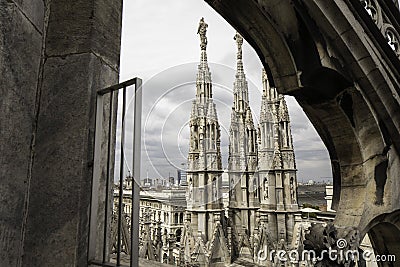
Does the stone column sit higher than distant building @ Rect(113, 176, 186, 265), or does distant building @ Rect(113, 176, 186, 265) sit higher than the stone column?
the stone column

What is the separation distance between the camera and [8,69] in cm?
111

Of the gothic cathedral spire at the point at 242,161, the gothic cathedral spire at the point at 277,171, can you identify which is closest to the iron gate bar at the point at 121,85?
the gothic cathedral spire at the point at 277,171

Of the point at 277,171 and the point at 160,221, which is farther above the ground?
the point at 277,171

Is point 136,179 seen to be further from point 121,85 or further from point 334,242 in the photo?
point 334,242

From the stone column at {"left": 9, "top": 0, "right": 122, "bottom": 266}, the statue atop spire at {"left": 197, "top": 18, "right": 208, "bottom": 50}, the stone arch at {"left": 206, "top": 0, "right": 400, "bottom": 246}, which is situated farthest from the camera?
the statue atop spire at {"left": 197, "top": 18, "right": 208, "bottom": 50}

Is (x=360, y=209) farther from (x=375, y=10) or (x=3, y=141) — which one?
(x=3, y=141)

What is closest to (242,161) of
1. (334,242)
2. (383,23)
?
(383,23)

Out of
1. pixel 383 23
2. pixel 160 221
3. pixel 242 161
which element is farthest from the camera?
pixel 242 161

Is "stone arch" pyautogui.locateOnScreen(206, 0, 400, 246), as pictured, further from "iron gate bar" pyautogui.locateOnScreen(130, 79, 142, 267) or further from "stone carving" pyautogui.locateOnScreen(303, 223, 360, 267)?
"iron gate bar" pyautogui.locateOnScreen(130, 79, 142, 267)

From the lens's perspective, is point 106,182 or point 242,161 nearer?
point 106,182

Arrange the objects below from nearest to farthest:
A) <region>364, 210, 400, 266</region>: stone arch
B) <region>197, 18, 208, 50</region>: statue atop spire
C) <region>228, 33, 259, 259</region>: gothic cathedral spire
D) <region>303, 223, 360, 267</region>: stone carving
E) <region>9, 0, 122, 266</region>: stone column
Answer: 1. <region>9, 0, 122, 266</region>: stone column
2. <region>303, 223, 360, 267</region>: stone carving
3. <region>364, 210, 400, 266</region>: stone arch
4. <region>197, 18, 208, 50</region>: statue atop spire
5. <region>228, 33, 259, 259</region>: gothic cathedral spire

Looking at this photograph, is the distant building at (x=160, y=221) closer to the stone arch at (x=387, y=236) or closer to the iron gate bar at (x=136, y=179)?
the stone arch at (x=387, y=236)

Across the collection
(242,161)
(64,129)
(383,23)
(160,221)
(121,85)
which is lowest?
(160,221)

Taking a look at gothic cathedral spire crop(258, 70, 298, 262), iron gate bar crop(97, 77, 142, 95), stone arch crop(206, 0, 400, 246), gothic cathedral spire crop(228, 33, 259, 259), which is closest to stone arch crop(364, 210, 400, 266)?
stone arch crop(206, 0, 400, 246)
